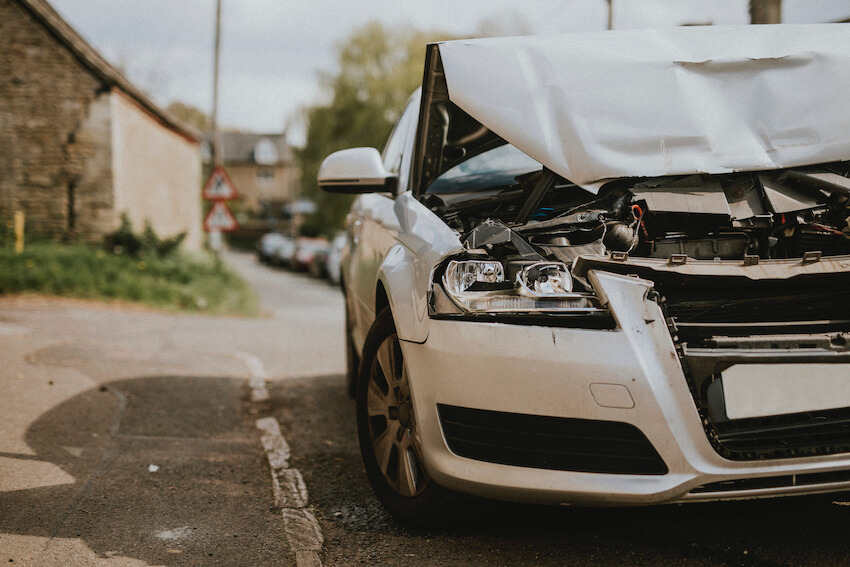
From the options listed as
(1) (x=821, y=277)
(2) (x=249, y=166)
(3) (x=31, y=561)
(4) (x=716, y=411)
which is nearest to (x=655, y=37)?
(1) (x=821, y=277)

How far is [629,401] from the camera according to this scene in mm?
2432

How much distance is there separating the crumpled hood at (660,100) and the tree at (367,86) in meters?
31.1

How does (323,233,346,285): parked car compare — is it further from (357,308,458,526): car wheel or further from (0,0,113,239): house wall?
(357,308,458,526): car wheel

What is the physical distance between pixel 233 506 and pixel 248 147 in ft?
289

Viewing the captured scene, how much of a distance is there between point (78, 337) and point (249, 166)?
8135cm

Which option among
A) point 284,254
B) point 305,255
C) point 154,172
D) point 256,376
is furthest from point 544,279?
point 284,254

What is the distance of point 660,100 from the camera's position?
3260mm

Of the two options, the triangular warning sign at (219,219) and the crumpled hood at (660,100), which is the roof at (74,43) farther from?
the crumpled hood at (660,100)

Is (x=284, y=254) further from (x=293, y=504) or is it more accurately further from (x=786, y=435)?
(x=786, y=435)

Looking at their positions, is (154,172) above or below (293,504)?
below

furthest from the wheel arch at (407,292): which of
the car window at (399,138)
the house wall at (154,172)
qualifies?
the house wall at (154,172)

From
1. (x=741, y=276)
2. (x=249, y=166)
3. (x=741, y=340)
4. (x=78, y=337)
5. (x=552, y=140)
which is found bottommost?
(x=249, y=166)

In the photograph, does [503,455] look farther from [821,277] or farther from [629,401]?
[821,277]

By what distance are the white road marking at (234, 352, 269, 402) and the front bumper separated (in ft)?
11.9
